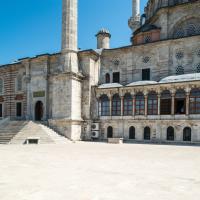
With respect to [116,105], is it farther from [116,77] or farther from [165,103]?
[165,103]

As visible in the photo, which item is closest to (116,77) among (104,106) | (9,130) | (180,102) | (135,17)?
(104,106)

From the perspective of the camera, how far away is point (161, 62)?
27109 mm

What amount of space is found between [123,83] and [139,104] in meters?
4.49

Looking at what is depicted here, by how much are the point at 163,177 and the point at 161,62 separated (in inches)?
854

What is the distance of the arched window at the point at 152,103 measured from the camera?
24938 mm

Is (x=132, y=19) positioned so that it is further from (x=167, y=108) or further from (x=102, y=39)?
(x=167, y=108)

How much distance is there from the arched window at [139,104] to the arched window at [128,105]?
63 cm

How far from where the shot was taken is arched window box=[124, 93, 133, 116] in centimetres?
2633

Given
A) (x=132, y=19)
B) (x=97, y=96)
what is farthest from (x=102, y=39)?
(x=97, y=96)

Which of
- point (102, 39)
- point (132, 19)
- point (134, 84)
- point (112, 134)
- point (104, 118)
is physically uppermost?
→ point (132, 19)

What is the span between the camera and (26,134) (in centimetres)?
2333

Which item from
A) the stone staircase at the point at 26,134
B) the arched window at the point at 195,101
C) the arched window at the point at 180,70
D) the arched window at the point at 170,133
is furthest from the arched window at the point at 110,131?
the arched window at the point at 180,70

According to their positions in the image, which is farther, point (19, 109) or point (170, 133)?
point (19, 109)

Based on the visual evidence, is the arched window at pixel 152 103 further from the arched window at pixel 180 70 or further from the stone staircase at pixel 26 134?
the stone staircase at pixel 26 134
